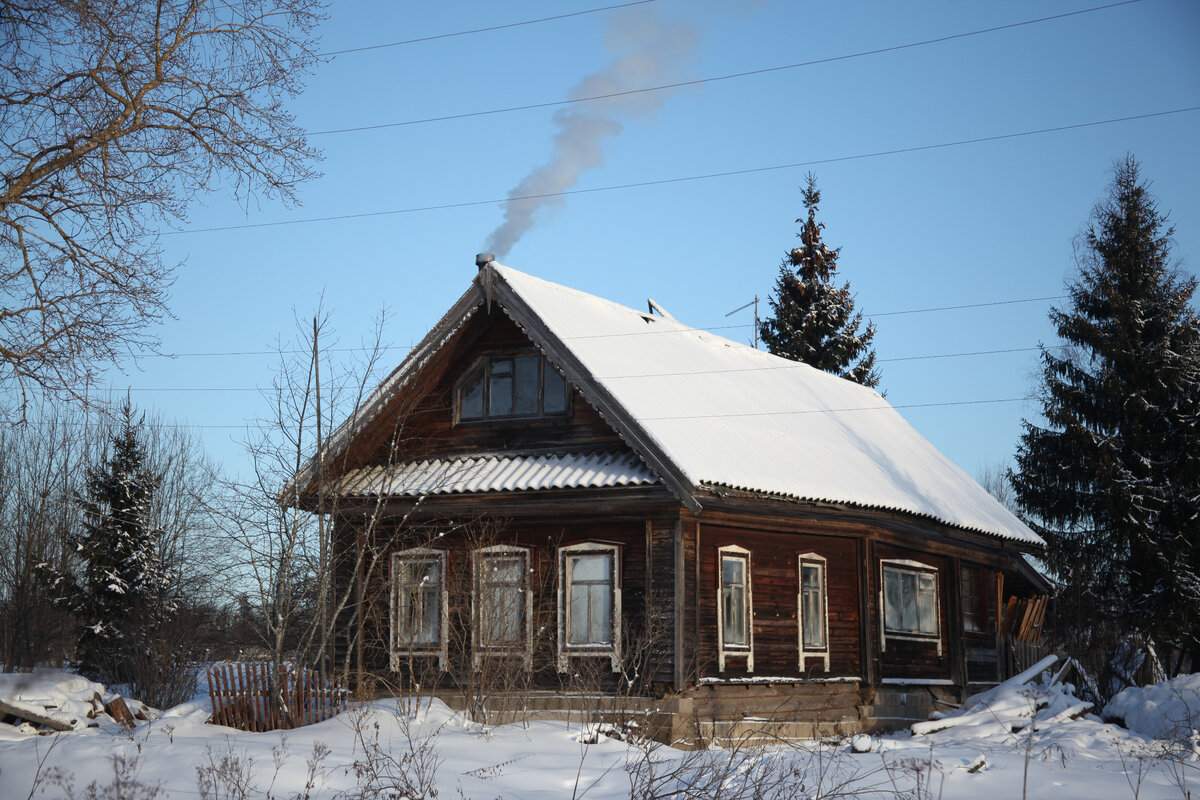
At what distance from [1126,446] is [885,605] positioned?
9.97 meters

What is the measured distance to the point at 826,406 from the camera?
A: 2520cm

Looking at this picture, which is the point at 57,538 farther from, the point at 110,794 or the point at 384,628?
the point at 110,794

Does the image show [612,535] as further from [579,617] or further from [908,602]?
[908,602]

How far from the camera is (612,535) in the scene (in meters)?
17.7

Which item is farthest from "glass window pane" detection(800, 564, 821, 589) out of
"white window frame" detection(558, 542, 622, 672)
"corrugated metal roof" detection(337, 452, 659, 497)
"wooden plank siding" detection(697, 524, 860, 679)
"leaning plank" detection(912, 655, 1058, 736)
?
"corrugated metal roof" detection(337, 452, 659, 497)

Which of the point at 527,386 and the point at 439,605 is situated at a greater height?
the point at 527,386

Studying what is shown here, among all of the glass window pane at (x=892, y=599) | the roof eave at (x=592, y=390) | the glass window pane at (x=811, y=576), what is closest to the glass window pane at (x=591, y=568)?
the roof eave at (x=592, y=390)

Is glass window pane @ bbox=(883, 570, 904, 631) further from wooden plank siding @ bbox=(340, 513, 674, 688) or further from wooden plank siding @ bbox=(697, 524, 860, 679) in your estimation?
wooden plank siding @ bbox=(340, 513, 674, 688)

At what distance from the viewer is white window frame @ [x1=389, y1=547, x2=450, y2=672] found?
18047mm

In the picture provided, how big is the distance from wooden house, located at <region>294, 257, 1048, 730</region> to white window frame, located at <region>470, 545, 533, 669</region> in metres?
0.06

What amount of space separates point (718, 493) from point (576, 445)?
111 inches

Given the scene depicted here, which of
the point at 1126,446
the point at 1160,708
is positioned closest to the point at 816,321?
the point at 1126,446

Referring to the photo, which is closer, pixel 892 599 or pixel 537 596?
pixel 537 596

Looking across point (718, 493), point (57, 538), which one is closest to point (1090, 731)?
point (718, 493)
